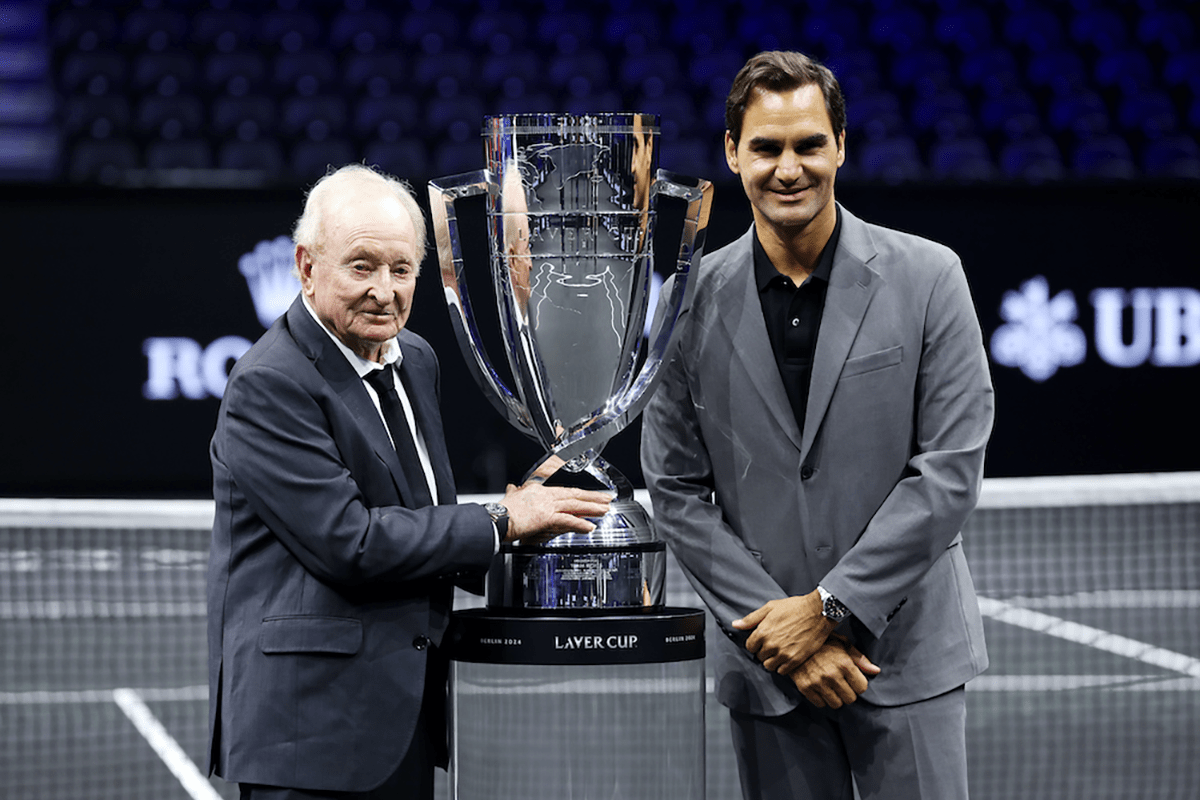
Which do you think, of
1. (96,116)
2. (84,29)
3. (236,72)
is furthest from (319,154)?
(84,29)

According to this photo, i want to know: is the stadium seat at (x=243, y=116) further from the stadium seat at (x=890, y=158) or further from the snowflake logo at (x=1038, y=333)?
the snowflake logo at (x=1038, y=333)

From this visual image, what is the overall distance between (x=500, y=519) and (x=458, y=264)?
0.45 meters

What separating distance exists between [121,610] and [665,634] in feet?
19.9

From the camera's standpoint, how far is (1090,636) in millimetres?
7094

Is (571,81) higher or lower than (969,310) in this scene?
higher

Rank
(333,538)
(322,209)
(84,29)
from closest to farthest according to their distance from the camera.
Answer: (333,538) → (322,209) → (84,29)

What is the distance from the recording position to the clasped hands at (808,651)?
2363 mm

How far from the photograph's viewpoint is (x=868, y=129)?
35.4 ft

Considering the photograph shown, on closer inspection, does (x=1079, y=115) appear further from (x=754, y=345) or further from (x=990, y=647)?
(x=754, y=345)

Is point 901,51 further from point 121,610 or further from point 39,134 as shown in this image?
point 121,610

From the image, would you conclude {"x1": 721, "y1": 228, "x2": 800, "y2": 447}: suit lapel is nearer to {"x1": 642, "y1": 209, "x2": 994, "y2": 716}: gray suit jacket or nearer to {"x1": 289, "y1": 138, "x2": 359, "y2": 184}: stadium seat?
{"x1": 642, "y1": 209, "x2": 994, "y2": 716}: gray suit jacket

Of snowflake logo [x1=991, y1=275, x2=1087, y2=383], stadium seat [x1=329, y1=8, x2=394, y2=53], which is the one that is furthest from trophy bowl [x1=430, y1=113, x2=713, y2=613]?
stadium seat [x1=329, y1=8, x2=394, y2=53]

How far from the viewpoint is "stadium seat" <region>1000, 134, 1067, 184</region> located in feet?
34.7

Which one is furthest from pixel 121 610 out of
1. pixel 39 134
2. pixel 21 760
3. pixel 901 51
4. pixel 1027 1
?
pixel 1027 1
